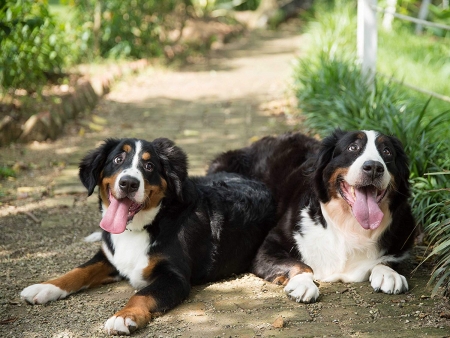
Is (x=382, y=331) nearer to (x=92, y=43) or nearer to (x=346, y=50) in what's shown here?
(x=346, y=50)

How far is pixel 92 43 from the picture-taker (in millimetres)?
11445

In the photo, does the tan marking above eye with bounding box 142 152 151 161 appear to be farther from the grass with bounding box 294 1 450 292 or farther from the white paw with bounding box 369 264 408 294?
the grass with bounding box 294 1 450 292

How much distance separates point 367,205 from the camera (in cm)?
405

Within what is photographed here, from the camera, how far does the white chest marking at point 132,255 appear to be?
4137 millimetres

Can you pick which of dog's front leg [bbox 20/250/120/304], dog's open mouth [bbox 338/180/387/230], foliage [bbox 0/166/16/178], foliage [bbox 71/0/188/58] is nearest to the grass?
dog's open mouth [bbox 338/180/387/230]

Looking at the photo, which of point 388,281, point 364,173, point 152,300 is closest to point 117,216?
point 152,300

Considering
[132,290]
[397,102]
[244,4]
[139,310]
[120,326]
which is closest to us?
[120,326]

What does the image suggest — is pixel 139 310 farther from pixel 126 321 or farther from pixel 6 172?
pixel 6 172

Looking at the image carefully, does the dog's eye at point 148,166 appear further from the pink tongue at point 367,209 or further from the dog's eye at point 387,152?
the dog's eye at point 387,152

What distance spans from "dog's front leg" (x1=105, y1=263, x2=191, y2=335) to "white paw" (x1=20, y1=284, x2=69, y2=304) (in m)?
0.59

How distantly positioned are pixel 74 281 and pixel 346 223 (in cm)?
186

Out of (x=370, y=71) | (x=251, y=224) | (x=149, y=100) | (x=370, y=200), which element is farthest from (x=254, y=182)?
(x=149, y=100)

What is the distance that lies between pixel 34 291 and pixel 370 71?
565 cm

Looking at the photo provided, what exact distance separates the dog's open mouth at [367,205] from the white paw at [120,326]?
62.0 inches
